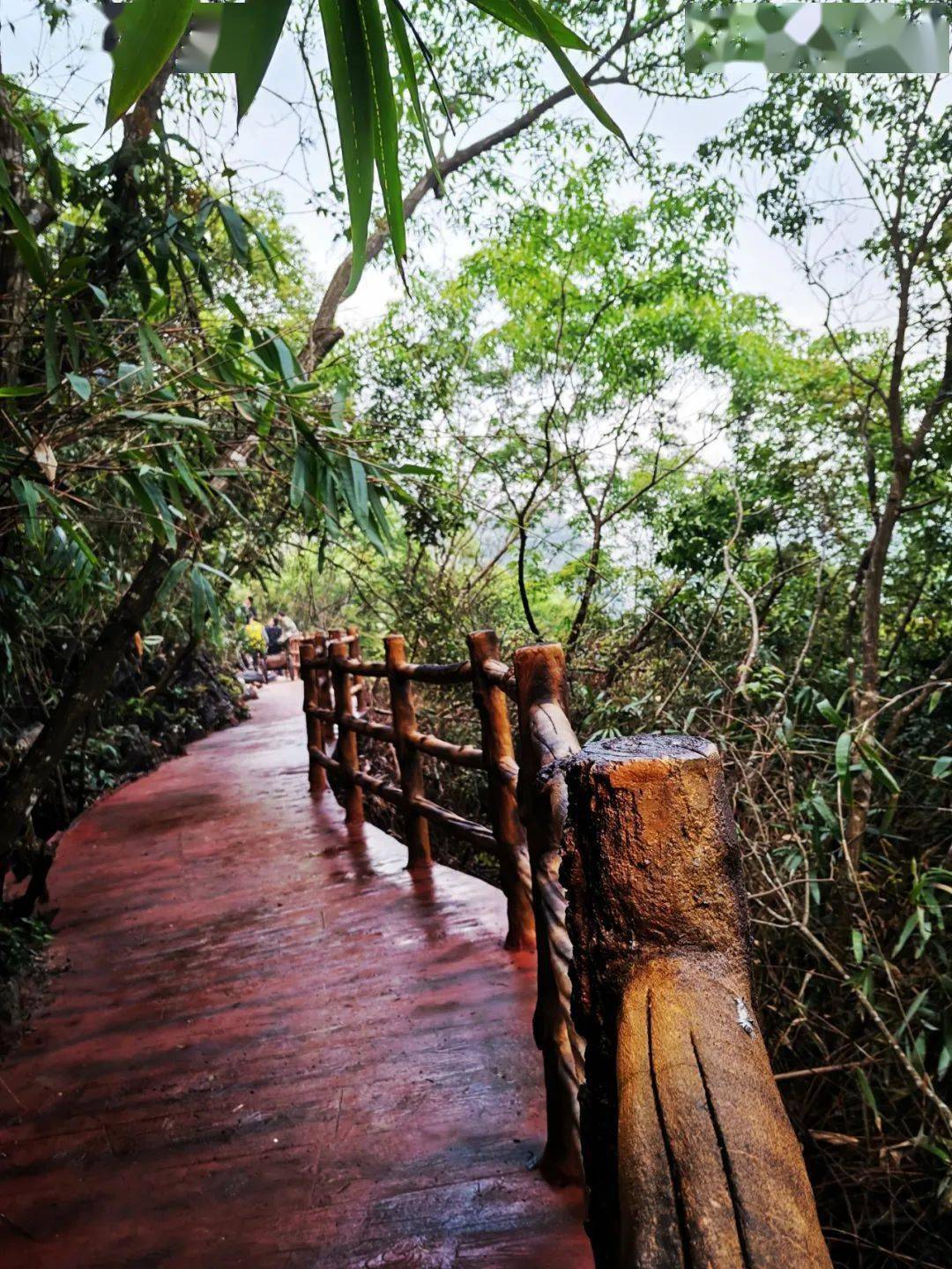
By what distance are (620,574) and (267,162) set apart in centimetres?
361

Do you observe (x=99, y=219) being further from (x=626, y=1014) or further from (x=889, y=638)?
(x=889, y=638)

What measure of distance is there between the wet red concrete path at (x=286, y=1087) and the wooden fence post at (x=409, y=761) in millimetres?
132

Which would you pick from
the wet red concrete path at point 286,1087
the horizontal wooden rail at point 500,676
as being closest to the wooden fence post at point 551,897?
the wet red concrete path at point 286,1087

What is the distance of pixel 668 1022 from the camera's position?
515mm

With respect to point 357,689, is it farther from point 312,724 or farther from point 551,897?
point 551,897

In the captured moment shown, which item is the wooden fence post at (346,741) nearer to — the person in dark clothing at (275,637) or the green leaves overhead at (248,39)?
the green leaves overhead at (248,39)

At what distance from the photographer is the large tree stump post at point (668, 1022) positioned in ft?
1.42

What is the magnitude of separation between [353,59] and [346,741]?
4.27 metres

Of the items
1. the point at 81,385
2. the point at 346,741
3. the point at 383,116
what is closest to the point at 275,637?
the point at 346,741

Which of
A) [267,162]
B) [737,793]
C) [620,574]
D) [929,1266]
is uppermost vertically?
[267,162]

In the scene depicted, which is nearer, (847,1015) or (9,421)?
(9,421)

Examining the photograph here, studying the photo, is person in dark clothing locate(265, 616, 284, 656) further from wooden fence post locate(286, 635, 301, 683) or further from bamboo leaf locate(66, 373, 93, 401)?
bamboo leaf locate(66, 373, 93, 401)

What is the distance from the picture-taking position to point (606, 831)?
0.56 metres

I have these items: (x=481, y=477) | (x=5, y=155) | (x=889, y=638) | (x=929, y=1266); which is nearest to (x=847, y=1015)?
(x=929, y=1266)
